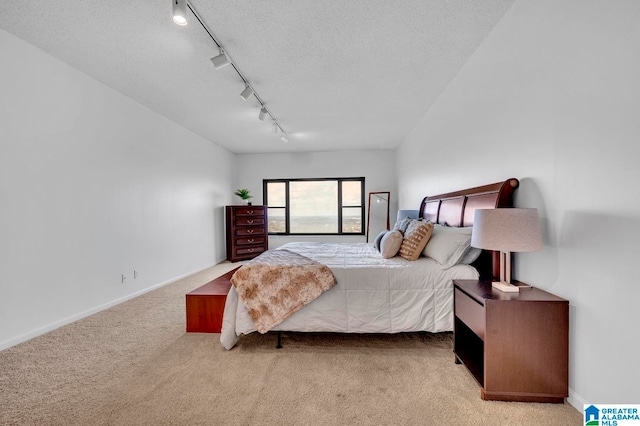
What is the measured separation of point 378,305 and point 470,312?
2.19ft

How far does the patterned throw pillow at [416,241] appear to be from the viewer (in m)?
2.40

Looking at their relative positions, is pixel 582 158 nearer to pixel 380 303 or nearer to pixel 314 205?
pixel 380 303

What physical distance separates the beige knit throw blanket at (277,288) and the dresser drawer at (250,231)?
3.69 meters

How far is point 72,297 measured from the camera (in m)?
2.65

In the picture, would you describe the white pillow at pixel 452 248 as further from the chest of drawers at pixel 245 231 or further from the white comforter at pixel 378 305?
the chest of drawers at pixel 245 231

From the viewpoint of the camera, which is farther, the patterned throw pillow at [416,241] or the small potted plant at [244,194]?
the small potted plant at [244,194]

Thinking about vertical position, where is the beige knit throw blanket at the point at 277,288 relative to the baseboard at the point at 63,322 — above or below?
above

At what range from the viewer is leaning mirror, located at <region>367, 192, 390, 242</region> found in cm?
618

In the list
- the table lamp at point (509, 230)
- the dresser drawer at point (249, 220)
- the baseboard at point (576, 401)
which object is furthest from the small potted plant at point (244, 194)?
the baseboard at point (576, 401)

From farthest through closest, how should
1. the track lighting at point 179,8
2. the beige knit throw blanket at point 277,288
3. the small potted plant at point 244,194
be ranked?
1. the small potted plant at point 244,194
2. the beige knit throw blanket at point 277,288
3. the track lighting at point 179,8

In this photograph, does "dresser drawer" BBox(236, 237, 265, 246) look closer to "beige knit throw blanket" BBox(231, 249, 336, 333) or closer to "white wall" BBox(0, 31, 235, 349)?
"white wall" BBox(0, 31, 235, 349)

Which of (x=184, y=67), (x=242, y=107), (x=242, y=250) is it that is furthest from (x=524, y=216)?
(x=242, y=250)

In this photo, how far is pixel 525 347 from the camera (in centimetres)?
145

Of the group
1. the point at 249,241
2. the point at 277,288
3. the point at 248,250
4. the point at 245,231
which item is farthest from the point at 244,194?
the point at 277,288
